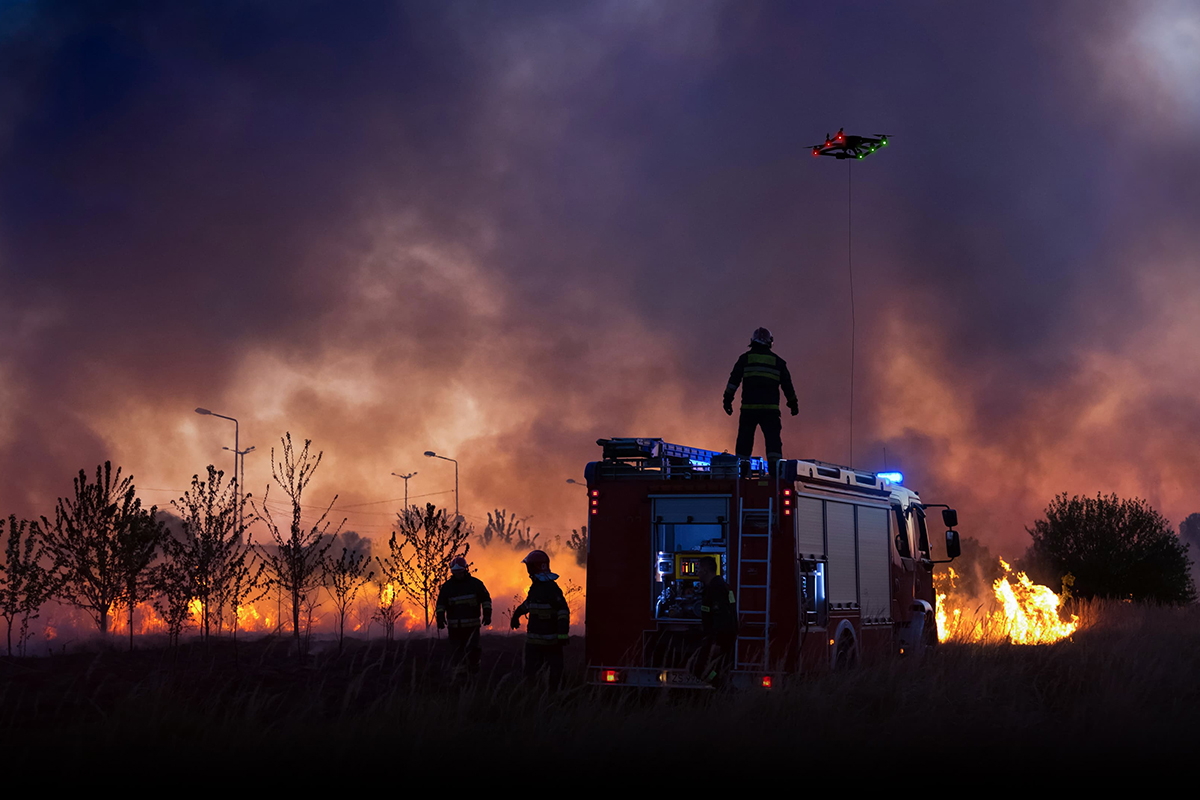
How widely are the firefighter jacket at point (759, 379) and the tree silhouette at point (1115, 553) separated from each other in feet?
92.1

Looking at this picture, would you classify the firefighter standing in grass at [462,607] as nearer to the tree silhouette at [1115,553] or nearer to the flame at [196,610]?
the flame at [196,610]

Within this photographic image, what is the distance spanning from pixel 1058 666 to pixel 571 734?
28.0ft

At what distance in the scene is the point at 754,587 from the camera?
12.2m

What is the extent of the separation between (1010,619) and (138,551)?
61.1 ft

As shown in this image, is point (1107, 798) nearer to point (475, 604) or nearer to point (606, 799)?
point (606, 799)

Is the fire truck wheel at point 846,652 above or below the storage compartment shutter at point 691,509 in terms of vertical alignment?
below

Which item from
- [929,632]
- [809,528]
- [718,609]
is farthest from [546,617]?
[929,632]

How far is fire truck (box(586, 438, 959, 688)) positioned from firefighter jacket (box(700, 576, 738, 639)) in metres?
0.37

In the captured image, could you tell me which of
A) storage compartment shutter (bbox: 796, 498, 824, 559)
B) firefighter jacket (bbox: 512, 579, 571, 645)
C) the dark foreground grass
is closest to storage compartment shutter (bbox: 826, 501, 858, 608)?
storage compartment shutter (bbox: 796, 498, 824, 559)

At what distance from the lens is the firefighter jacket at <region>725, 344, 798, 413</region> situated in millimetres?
14641

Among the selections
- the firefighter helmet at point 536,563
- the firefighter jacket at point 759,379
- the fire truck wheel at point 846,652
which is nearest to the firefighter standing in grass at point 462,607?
the firefighter helmet at point 536,563

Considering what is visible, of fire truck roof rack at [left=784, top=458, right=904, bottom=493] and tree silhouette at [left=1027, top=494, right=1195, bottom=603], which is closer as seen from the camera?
fire truck roof rack at [left=784, top=458, right=904, bottom=493]

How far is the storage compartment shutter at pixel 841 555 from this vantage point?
13172 millimetres

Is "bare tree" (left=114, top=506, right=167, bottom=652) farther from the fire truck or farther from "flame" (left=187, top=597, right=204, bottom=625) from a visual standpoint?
the fire truck
